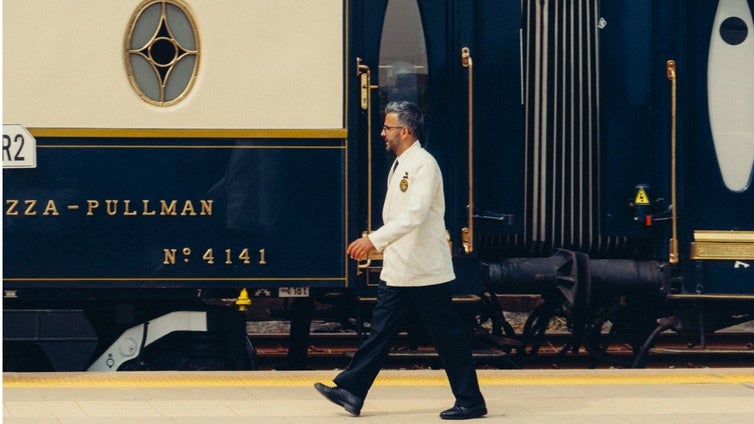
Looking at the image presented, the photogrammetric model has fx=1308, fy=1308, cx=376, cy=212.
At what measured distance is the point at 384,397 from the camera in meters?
7.26

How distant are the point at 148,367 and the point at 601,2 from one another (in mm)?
3892

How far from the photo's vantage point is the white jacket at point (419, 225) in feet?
21.2

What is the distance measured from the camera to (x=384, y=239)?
20.8ft

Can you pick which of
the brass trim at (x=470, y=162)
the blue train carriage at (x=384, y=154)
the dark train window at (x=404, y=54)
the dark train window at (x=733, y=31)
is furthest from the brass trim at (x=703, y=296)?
the dark train window at (x=404, y=54)

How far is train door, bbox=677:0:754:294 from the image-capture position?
29.1 ft

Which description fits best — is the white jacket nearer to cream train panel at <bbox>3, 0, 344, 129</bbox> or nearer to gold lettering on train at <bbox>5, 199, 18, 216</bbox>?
cream train panel at <bbox>3, 0, 344, 129</bbox>

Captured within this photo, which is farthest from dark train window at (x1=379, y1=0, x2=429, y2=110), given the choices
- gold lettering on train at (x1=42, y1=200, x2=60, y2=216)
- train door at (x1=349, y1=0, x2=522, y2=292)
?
gold lettering on train at (x1=42, y1=200, x2=60, y2=216)

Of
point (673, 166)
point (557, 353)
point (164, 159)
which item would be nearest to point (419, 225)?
point (164, 159)

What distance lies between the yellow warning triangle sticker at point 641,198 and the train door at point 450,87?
33.2 inches

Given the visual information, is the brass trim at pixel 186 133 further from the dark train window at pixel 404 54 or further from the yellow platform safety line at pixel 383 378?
the yellow platform safety line at pixel 383 378

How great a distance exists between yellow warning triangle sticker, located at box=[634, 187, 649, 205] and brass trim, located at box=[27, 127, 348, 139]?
2.13 m

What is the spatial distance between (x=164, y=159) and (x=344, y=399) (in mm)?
2210

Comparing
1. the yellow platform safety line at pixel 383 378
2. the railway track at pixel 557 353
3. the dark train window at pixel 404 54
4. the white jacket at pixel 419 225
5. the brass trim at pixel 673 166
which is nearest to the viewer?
the white jacket at pixel 419 225

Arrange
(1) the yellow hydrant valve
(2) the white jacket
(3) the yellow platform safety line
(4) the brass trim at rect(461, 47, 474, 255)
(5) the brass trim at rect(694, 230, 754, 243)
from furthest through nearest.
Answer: (5) the brass trim at rect(694, 230, 754, 243) → (4) the brass trim at rect(461, 47, 474, 255) → (1) the yellow hydrant valve → (3) the yellow platform safety line → (2) the white jacket
